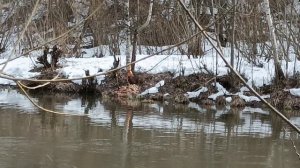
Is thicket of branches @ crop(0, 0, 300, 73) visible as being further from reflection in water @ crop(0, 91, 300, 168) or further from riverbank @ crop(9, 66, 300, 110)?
reflection in water @ crop(0, 91, 300, 168)

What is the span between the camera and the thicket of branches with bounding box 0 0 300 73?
62.2 ft

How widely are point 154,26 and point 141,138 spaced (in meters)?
14.6

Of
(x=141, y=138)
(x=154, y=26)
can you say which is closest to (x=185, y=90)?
(x=154, y=26)

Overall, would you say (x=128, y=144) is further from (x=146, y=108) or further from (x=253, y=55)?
(x=253, y=55)

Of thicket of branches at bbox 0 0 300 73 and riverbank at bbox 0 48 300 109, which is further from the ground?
thicket of branches at bbox 0 0 300 73

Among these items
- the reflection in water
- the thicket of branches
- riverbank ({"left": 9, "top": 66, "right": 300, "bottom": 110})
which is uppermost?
the thicket of branches

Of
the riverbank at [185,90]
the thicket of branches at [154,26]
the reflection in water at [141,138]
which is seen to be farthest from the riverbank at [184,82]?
the reflection in water at [141,138]

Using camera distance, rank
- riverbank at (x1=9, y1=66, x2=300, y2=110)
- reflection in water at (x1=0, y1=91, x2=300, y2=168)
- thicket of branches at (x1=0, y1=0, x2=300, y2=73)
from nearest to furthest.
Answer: reflection in water at (x1=0, y1=91, x2=300, y2=168), riverbank at (x1=9, y1=66, x2=300, y2=110), thicket of branches at (x1=0, y1=0, x2=300, y2=73)

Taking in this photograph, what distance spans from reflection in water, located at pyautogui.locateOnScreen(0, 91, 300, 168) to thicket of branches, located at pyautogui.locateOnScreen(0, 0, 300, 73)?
5.14 metres

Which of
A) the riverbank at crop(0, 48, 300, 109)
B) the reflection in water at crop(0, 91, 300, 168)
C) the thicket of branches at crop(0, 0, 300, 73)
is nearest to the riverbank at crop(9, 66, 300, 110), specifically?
the riverbank at crop(0, 48, 300, 109)

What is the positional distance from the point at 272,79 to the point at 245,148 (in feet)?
26.2

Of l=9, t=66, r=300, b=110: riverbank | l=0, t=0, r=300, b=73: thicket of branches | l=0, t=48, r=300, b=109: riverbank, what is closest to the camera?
l=9, t=66, r=300, b=110: riverbank

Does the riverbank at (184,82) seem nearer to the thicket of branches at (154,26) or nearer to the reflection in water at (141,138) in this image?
the thicket of branches at (154,26)

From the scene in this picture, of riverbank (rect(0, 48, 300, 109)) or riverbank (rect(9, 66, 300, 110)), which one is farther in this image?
riverbank (rect(0, 48, 300, 109))
